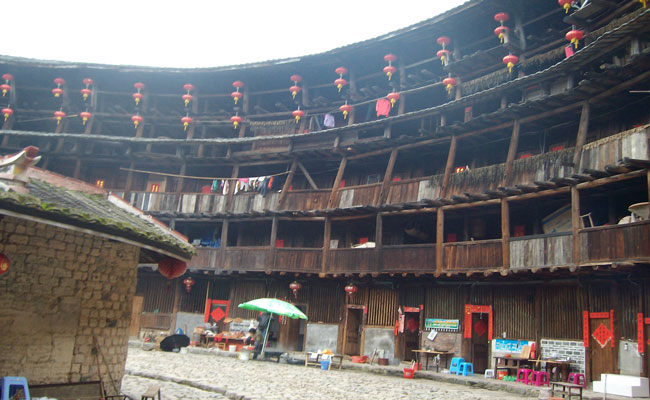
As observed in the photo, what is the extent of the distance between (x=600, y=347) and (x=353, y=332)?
1113 cm

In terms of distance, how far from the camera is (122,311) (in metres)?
12.4

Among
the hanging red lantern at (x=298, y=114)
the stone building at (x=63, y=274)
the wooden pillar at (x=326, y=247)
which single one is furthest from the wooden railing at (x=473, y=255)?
the stone building at (x=63, y=274)

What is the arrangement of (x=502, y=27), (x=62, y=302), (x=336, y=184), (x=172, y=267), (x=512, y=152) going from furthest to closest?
(x=336, y=184)
(x=502, y=27)
(x=512, y=152)
(x=172, y=267)
(x=62, y=302)

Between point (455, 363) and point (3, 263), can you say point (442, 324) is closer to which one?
point (455, 363)

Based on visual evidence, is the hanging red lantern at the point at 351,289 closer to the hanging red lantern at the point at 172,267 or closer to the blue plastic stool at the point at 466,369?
the blue plastic stool at the point at 466,369

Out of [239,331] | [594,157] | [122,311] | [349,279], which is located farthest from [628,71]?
[239,331]

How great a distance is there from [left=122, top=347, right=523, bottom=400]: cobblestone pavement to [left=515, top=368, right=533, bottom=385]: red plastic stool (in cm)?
206

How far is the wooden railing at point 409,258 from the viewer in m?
23.3

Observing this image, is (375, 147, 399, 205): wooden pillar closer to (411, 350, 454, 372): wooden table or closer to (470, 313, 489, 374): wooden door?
(470, 313, 489, 374): wooden door

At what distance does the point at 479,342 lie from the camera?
2314 centimetres

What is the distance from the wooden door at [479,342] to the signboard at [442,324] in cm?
71

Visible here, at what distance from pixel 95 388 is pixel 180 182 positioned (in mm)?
21457

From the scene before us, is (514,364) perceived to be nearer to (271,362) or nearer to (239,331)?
(271,362)

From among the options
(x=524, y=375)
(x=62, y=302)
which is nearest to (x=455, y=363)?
(x=524, y=375)
